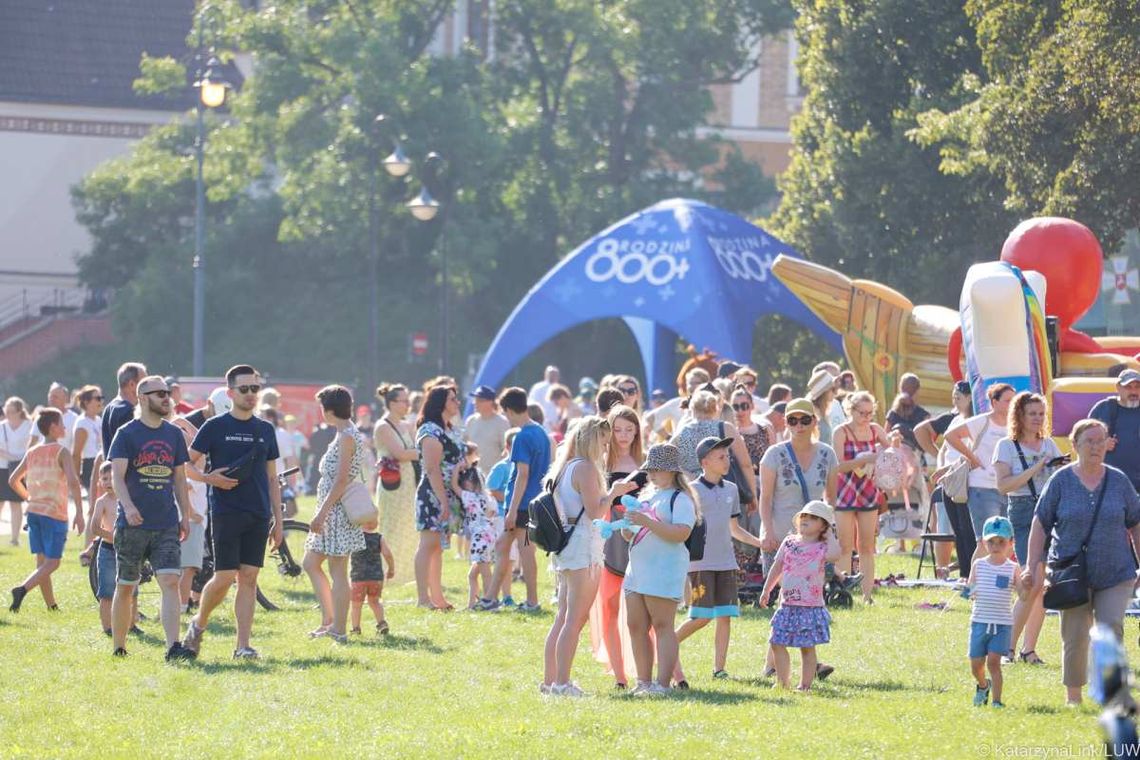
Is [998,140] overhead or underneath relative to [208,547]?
overhead

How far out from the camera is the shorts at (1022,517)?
12.7 metres

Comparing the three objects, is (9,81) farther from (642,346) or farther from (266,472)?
(266,472)

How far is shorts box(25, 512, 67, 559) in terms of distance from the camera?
15.6 m

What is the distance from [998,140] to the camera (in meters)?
25.6

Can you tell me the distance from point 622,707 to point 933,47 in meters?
24.0

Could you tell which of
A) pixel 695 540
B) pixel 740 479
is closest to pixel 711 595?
pixel 695 540

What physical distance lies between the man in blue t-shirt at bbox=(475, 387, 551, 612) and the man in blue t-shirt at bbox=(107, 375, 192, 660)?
2961 mm

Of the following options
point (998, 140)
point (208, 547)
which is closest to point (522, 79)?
point (998, 140)

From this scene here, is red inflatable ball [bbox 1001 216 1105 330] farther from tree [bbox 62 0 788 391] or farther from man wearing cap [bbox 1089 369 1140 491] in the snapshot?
tree [bbox 62 0 788 391]

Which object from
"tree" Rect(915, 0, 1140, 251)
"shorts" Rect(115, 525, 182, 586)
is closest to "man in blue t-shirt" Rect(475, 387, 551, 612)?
"shorts" Rect(115, 525, 182, 586)

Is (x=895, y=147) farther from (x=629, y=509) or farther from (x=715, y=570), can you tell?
(x=629, y=509)

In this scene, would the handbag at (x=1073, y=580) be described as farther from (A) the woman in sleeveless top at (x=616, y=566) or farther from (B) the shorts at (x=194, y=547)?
(B) the shorts at (x=194, y=547)

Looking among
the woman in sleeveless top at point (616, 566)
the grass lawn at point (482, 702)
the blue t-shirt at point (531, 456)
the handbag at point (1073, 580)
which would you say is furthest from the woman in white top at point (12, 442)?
the handbag at point (1073, 580)

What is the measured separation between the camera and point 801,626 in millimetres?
11023
